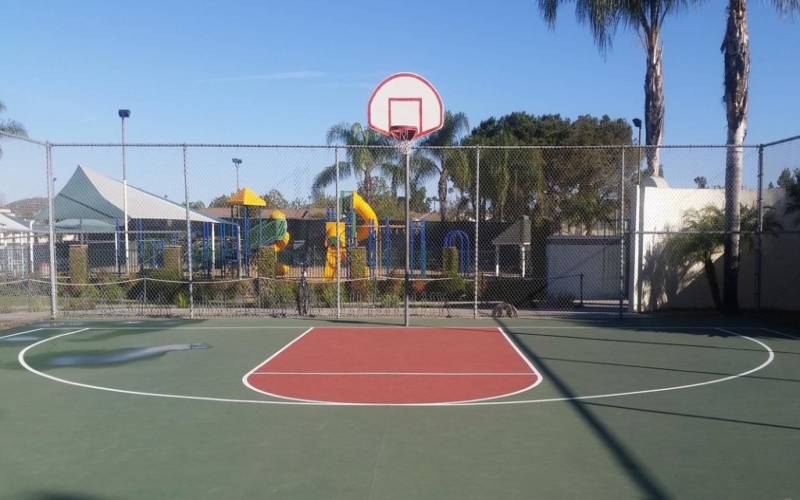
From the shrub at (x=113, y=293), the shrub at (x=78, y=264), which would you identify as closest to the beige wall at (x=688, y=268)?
the shrub at (x=113, y=293)

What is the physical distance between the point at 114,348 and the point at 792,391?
1022 cm

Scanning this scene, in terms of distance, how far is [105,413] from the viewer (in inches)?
276

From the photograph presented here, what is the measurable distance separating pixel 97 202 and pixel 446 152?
16.2m

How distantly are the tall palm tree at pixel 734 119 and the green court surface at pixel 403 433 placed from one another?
189 inches

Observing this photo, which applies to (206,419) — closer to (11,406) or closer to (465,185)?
(11,406)

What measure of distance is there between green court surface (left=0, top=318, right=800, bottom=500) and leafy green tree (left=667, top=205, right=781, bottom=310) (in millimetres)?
4896

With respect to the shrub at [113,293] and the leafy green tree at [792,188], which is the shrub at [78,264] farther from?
the leafy green tree at [792,188]

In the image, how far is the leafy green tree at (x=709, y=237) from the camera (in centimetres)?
1484

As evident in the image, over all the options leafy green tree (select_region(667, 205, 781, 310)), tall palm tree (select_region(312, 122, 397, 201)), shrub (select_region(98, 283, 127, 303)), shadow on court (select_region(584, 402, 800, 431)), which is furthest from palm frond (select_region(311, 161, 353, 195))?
shadow on court (select_region(584, 402, 800, 431))

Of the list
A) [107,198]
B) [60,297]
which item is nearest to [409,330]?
[60,297]

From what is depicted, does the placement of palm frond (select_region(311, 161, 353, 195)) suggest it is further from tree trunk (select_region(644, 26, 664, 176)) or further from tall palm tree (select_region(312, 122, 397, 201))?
tree trunk (select_region(644, 26, 664, 176))

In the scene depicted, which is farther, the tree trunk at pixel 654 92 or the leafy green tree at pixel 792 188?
the tree trunk at pixel 654 92

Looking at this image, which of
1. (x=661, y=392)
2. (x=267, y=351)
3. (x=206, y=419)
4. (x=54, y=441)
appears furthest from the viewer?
(x=267, y=351)

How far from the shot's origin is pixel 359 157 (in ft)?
97.1
